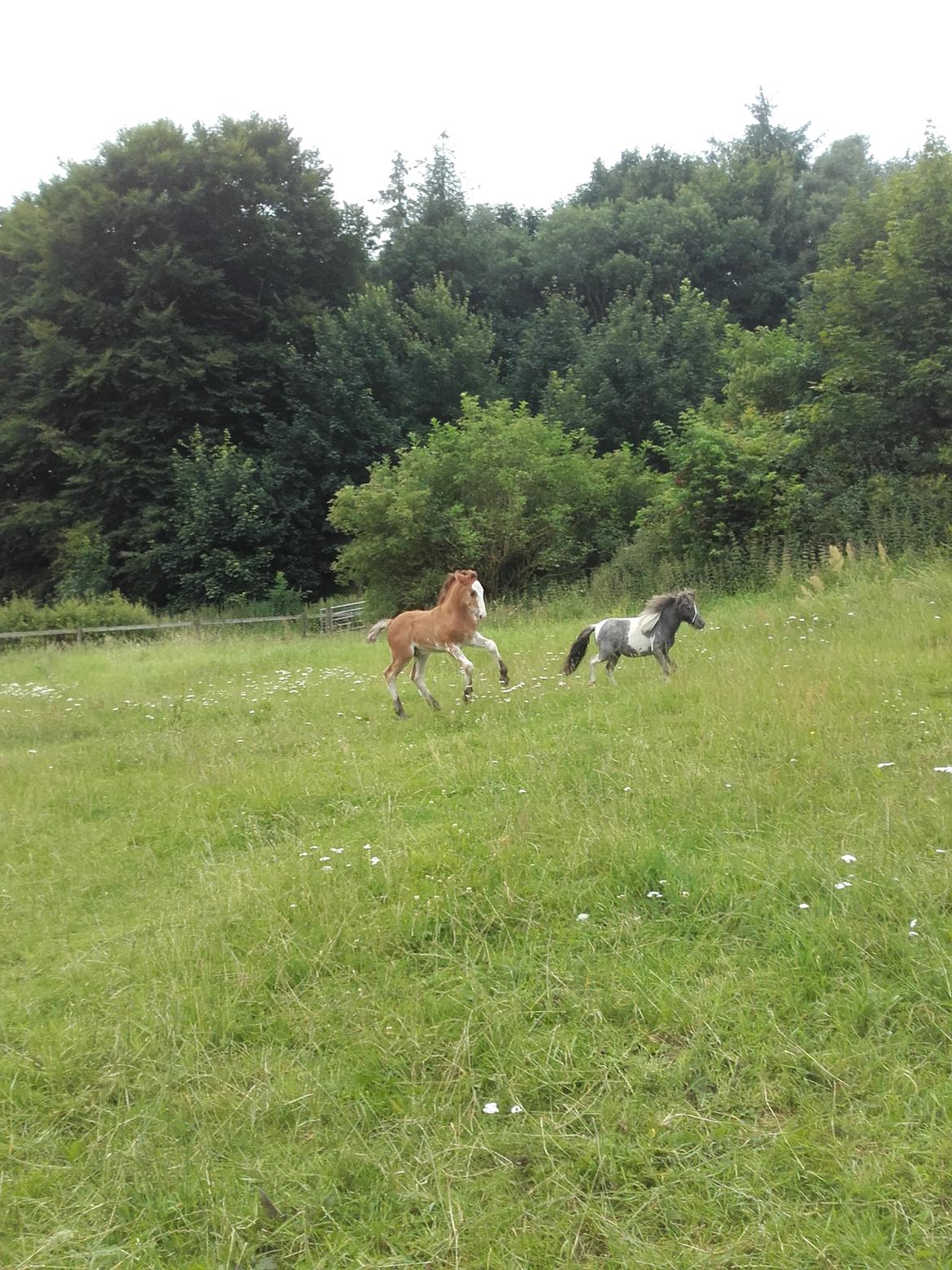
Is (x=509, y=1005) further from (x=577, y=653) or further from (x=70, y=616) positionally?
(x=70, y=616)

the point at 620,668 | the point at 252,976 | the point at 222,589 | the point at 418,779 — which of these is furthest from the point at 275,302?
the point at 252,976

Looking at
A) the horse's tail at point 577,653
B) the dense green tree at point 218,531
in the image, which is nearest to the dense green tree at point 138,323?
the dense green tree at point 218,531

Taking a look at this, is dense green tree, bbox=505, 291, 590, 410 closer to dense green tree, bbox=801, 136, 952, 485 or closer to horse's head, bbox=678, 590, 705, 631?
dense green tree, bbox=801, 136, 952, 485

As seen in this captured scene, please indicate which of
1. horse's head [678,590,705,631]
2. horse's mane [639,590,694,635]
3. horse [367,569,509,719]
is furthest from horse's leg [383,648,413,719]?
horse's head [678,590,705,631]

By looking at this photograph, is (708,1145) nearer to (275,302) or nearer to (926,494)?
(926,494)

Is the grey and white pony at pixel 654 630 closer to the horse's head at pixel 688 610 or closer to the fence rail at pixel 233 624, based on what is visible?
the horse's head at pixel 688 610

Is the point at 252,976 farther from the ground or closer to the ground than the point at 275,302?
closer to the ground

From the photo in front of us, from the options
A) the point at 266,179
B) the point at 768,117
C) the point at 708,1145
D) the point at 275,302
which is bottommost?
the point at 708,1145

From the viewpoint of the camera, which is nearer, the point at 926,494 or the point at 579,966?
the point at 579,966

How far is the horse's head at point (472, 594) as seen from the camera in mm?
9539

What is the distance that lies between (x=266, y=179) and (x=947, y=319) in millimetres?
28284

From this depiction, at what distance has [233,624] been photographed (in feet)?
82.3

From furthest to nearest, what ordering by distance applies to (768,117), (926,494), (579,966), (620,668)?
(768,117) < (926,494) < (620,668) < (579,966)

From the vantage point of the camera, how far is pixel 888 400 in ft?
50.1
